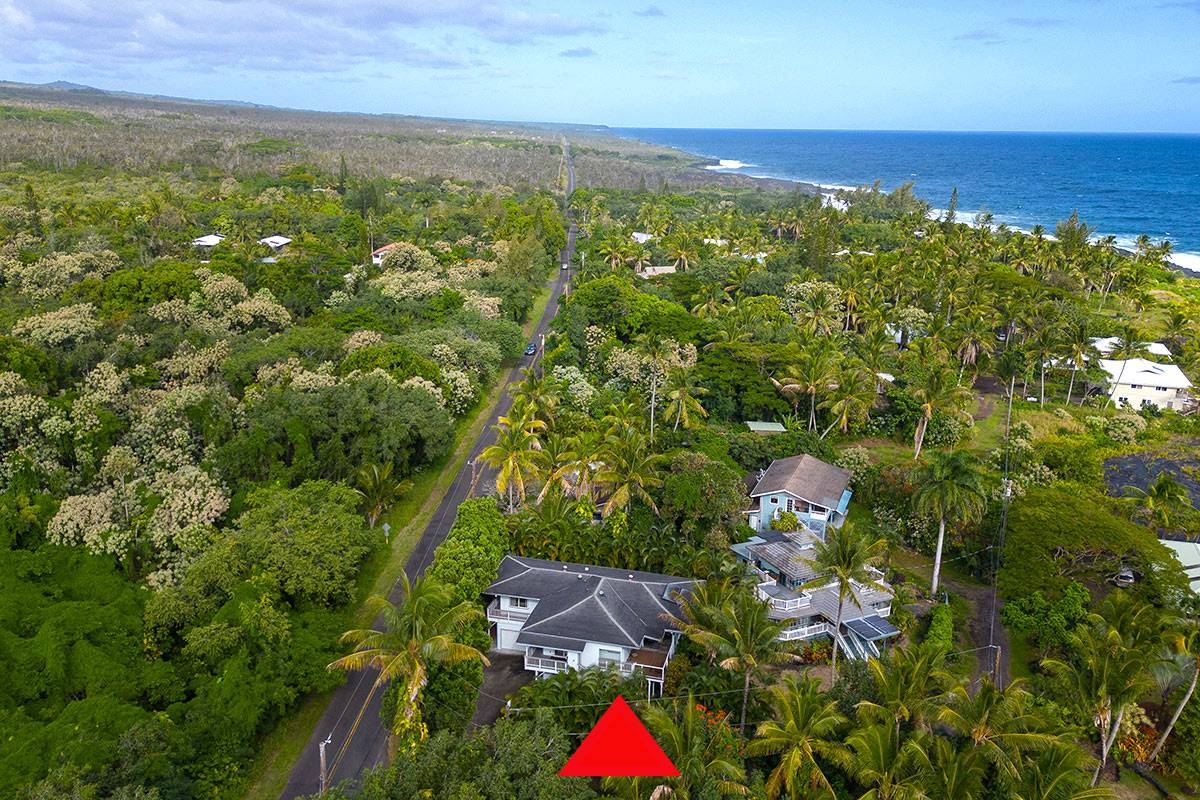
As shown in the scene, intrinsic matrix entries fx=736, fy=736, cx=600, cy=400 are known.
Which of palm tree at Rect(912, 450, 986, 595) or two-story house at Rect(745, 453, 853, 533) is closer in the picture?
palm tree at Rect(912, 450, 986, 595)

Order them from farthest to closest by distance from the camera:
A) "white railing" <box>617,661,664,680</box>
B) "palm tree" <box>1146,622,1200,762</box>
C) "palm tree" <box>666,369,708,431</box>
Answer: "palm tree" <box>666,369,708,431</box>, "white railing" <box>617,661,664,680</box>, "palm tree" <box>1146,622,1200,762</box>

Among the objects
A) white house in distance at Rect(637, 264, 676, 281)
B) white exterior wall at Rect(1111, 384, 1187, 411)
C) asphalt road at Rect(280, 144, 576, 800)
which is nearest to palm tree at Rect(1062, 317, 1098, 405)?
white exterior wall at Rect(1111, 384, 1187, 411)

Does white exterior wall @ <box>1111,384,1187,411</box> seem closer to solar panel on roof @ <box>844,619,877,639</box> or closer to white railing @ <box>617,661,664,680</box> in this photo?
solar panel on roof @ <box>844,619,877,639</box>

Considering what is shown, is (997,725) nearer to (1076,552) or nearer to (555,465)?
(1076,552)

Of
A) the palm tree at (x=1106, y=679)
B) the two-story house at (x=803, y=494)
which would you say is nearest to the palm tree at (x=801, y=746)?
the palm tree at (x=1106, y=679)

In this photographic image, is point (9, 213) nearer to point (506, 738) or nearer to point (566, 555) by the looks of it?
point (566, 555)
